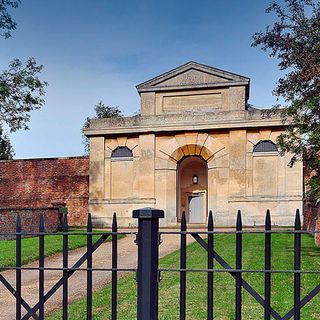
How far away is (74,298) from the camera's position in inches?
295

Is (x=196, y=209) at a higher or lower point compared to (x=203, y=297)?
lower

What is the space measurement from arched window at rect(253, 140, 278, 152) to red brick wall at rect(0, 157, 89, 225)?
448 inches

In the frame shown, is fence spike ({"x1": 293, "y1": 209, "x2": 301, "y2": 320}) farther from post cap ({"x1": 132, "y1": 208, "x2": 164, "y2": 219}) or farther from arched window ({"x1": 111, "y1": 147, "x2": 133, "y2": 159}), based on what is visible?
arched window ({"x1": 111, "y1": 147, "x2": 133, "y2": 159})

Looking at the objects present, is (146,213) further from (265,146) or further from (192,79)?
(192,79)

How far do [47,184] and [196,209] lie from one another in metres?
10.4

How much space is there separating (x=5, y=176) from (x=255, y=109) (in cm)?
1820

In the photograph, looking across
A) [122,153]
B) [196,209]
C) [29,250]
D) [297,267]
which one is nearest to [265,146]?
[196,209]

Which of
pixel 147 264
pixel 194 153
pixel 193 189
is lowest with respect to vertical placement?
pixel 193 189

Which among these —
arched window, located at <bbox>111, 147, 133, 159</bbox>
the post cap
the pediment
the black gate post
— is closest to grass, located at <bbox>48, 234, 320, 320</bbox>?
the black gate post

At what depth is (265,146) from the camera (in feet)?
89.9

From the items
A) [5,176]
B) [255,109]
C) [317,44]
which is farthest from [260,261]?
[5,176]

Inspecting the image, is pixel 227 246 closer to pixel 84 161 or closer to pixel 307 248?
pixel 307 248

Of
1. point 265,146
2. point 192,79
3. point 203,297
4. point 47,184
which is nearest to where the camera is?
point 203,297

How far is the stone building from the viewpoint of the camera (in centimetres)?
2697
